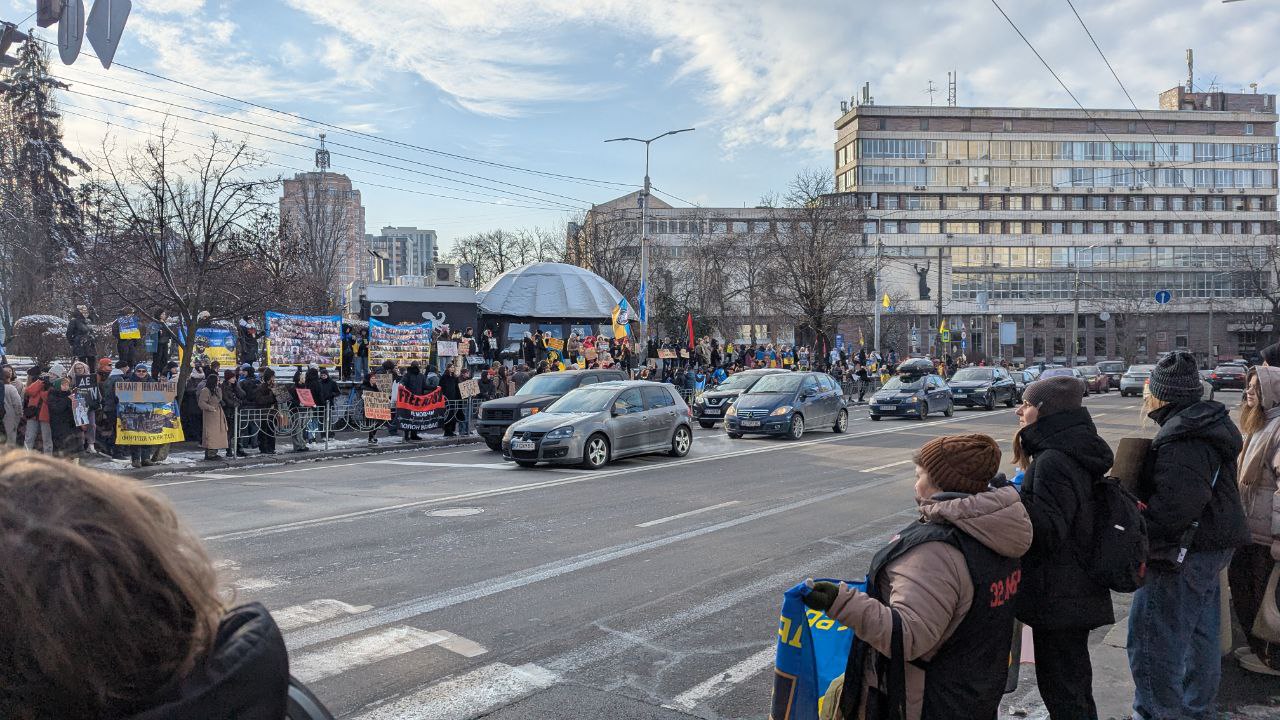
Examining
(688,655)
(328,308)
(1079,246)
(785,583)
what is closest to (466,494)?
(785,583)

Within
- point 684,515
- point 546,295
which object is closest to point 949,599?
point 684,515

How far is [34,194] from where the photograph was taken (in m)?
30.4

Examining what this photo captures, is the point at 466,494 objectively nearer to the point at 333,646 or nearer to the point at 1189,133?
the point at 333,646

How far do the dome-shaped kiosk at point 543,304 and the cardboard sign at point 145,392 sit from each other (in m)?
17.3

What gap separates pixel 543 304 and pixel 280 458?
1786 centimetres

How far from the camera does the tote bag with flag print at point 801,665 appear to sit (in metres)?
3.25

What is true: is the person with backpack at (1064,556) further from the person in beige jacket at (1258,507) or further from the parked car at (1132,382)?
the parked car at (1132,382)

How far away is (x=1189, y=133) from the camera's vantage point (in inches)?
3748

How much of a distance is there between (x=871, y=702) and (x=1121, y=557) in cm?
133

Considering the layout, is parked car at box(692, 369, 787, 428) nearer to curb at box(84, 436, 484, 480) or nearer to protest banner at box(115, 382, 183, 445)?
curb at box(84, 436, 484, 480)

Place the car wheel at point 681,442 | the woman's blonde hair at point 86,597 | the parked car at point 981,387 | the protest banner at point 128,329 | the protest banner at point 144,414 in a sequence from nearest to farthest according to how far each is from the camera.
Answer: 1. the woman's blonde hair at point 86,597
2. the protest banner at point 144,414
3. the car wheel at point 681,442
4. the protest banner at point 128,329
5. the parked car at point 981,387

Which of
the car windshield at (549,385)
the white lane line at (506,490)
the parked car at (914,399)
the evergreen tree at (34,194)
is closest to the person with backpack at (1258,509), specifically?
the white lane line at (506,490)

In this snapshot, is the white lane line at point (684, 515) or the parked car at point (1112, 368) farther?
the parked car at point (1112, 368)

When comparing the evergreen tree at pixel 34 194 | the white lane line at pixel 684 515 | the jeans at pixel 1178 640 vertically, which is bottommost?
the white lane line at pixel 684 515
